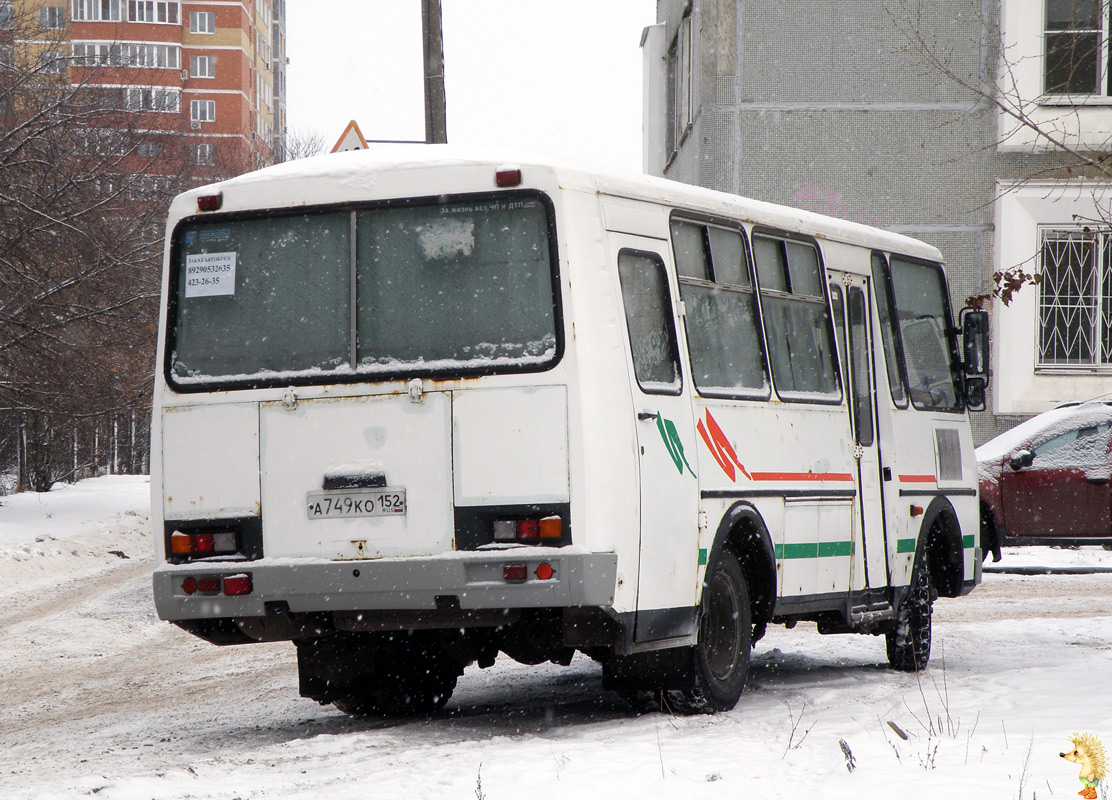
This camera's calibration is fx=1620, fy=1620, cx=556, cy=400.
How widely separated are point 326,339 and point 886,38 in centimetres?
1885

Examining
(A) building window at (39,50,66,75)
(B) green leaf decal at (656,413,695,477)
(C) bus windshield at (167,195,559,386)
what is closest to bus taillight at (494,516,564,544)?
(C) bus windshield at (167,195,559,386)

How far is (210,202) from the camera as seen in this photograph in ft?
26.6

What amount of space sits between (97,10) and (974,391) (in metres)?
106

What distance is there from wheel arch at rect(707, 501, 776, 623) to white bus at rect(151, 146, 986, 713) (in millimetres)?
16

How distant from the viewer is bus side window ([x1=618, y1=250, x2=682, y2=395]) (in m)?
7.84

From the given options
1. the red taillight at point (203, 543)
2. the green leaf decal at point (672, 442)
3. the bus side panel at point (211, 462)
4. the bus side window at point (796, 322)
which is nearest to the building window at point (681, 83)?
the bus side window at point (796, 322)

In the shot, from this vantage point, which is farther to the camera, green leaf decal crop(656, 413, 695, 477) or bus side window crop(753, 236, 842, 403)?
bus side window crop(753, 236, 842, 403)

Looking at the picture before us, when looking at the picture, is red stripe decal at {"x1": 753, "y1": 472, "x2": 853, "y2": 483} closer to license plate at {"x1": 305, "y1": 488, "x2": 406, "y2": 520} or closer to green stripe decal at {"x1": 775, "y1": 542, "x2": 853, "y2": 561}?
green stripe decal at {"x1": 775, "y1": 542, "x2": 853, "y2": 561}

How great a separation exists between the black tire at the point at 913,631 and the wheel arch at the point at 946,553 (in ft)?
1.00

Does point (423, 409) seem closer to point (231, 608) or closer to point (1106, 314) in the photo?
point (231, 608)

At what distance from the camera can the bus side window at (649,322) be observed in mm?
7840

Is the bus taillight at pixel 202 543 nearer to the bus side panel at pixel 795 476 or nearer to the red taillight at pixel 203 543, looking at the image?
the red taillight at pixel 203 543

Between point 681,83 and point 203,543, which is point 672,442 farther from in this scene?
point 681,83

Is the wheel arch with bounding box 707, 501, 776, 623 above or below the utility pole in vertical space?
below
